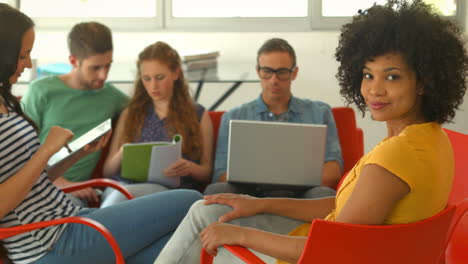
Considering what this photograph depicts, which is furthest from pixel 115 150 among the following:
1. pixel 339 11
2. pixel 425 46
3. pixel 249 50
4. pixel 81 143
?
pixel 339 11

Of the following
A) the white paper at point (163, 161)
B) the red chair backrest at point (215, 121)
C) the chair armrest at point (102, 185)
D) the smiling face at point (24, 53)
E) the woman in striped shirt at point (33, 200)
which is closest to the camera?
the woman in striped shirt at point (33, 200)

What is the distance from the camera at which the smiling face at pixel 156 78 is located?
3.05 metres

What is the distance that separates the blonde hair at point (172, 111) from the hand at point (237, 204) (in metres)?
1.17

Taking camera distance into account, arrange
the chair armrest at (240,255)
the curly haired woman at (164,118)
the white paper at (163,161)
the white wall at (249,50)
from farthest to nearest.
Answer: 1. the white wall at (249,50)
2. the curly haired woman at (164,118)
3. the white paper at (163,161)
4. the chair armrest at (240,255)

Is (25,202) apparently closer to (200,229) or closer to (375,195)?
A: (200,229)

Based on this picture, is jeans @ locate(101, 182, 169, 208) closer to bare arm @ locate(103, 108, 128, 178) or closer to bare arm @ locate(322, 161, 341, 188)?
bare arm @ locate(103, 108, 128, 178)

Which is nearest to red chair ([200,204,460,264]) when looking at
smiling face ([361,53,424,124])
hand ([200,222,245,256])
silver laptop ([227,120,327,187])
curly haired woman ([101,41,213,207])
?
hand ([200,222,245,256])

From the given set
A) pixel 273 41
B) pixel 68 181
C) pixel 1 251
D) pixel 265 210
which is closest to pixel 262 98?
pixel 273 41

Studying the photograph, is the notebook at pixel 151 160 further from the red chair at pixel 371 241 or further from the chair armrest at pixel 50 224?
the red chair at pixel 371 241

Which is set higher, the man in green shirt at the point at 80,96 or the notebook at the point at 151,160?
the man in green shirt at the point at 80,96

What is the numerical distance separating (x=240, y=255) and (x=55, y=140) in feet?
2.54

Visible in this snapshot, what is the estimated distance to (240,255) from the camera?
1.56 meters

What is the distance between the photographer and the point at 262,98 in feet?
10.3

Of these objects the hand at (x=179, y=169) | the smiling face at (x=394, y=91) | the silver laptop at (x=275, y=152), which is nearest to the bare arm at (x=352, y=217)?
the smiling face at (x=394, y=91)
